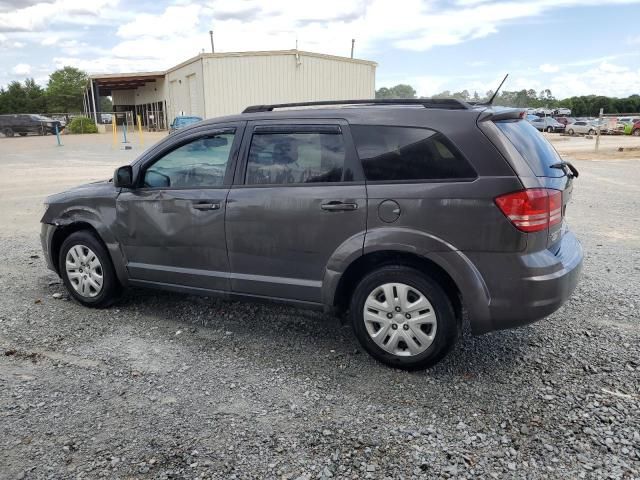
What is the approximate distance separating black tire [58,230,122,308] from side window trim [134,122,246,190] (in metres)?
0.74

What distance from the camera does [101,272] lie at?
482 cm

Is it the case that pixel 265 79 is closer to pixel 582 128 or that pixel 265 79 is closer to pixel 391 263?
pixel 582 128

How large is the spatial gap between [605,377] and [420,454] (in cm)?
158

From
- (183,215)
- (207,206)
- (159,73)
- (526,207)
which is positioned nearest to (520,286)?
(526,207)

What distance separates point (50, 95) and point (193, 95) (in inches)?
2199

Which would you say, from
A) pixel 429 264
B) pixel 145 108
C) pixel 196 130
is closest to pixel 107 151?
pixel 196 130

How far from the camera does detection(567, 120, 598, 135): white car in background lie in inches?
1708

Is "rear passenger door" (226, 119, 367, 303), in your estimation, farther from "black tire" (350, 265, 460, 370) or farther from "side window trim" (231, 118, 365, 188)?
"black tire" (350, 265, 460, 370)

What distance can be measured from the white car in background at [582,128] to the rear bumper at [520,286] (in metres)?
45.4

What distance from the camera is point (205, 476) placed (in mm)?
2662

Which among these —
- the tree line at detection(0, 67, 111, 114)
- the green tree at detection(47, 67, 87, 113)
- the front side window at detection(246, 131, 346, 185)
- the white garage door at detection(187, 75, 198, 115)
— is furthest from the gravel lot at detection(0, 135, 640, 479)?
the green tree at detection(47, 67, 87, 113)

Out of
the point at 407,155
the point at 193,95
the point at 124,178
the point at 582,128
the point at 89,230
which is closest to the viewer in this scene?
the point at 407,155

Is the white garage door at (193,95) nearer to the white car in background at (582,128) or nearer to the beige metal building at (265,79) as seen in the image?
the beige metal building at (265,79)

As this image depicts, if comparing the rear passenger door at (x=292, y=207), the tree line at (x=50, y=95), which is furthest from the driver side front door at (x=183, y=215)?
the tree line at (x=50, y=95)
